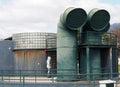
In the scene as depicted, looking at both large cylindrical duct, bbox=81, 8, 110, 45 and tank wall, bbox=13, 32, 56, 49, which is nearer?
large cylindrical duct, bbox=81, 8, 110, 45

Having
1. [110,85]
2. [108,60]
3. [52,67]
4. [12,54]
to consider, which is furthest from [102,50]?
[110,85]

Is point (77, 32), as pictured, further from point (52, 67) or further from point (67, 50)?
point (52, 67)

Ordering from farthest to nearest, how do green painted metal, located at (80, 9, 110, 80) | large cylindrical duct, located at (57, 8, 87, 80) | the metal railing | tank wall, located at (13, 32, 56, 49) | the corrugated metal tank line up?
1. tank wall, located at (13, 32, 56, 49)
2. the corrugated metal tank
3. green painted metal, located at (80, 9, 110, 80)
4. large cylindrical duct, located at (57, 8, 87, 80)
5. the metal railing

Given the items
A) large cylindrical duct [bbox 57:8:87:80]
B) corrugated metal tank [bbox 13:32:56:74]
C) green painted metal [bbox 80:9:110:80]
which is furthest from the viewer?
corrugated metal tank [bbox 13:32:56:74]

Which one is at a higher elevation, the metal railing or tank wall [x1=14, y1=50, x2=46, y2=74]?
tank wall [x1=14, y1=50, x2=46, y2=74]

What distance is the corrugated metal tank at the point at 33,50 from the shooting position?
39.3m

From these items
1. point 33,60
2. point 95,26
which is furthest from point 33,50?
point 95,26

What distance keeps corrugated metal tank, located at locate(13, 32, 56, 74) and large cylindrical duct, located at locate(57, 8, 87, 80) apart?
17.3 ft

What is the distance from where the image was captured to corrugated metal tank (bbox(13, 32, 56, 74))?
129 ft

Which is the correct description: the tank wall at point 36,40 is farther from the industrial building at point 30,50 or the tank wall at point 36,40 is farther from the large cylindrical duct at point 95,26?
the large cylindrical duct at point 95,26

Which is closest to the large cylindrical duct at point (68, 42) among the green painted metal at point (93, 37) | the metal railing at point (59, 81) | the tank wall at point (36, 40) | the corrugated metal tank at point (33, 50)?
the green painted metal at point (93, 37)

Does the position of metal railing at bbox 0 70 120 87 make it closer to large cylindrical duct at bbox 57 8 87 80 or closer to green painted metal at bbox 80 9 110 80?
large cylindrical duct at bbox 57 8 87 80

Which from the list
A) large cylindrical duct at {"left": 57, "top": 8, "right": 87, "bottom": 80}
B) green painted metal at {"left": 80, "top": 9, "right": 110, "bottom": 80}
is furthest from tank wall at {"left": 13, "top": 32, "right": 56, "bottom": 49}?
green painted metal at {"left": 80, "top": 9, "right": 110, "bottom": 80}

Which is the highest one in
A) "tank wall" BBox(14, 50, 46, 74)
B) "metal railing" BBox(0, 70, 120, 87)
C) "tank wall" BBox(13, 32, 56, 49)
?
"tank wall" BBox(13, 32, 56, 49)
